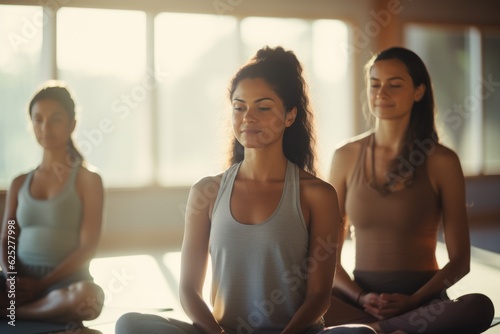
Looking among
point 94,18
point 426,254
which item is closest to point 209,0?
point 94,18

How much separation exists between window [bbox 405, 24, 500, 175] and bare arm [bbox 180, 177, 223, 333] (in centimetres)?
507

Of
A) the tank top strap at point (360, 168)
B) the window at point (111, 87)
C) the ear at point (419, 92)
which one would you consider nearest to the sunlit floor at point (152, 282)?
the tank top strap at point (360, 168)

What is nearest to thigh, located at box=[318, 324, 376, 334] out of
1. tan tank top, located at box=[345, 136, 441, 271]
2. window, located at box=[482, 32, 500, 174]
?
tan tank top, located at box=[345, 136, 441, 271]

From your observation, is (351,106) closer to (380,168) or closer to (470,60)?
(470,60)

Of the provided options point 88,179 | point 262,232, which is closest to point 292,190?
point 262,232

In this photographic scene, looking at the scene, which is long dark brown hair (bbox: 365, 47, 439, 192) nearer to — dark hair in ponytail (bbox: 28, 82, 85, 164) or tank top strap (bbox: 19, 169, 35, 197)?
dark hair in ponytail (bbox: 28, 82, 85, 164)

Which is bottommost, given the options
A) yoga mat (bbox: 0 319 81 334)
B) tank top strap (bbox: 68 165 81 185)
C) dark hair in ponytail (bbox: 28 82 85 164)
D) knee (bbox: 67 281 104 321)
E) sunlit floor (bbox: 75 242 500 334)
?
sunlit floor (bbox: 75 242 500 334)

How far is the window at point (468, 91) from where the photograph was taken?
21.1 ft

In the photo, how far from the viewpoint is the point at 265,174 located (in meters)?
1.77

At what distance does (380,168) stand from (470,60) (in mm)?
4785

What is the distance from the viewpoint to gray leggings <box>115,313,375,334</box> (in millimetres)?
1569

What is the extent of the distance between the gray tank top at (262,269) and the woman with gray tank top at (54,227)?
0.81 metres

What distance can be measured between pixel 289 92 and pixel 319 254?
0.43 m

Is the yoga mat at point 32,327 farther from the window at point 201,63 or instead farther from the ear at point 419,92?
the window at point 201,63
